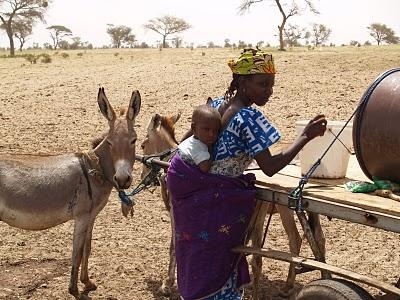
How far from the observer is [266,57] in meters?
3.46

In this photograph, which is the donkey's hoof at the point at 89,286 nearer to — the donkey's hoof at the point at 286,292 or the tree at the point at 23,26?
the donkey's hoof at the point at 286,292

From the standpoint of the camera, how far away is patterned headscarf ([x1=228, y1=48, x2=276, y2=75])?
343 centimetres

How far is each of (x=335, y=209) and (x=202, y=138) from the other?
871mm

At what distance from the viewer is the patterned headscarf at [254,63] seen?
343 centimetres

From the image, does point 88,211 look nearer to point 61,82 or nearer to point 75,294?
point 75,294

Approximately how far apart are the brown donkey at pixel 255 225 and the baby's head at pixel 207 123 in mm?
994

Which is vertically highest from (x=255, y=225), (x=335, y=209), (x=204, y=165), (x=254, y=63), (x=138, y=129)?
(x=254, y=63)

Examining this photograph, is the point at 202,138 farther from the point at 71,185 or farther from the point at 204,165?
the point at 71,185

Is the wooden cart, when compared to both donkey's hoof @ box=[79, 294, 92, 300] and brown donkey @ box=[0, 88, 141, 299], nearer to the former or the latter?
brown donkey @ box=[0, 88, 141, 299]

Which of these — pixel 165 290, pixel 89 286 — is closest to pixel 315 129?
pixel 165 290

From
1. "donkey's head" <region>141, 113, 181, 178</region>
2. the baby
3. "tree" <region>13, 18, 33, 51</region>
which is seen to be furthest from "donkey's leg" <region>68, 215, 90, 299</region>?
Answer: "tree" <region>13, 18, 33, 51</region>

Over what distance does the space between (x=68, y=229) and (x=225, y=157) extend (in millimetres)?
4264

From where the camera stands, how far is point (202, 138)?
3467 mm

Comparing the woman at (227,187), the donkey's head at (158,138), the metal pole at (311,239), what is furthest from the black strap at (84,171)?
the metal pole at (311,239)
